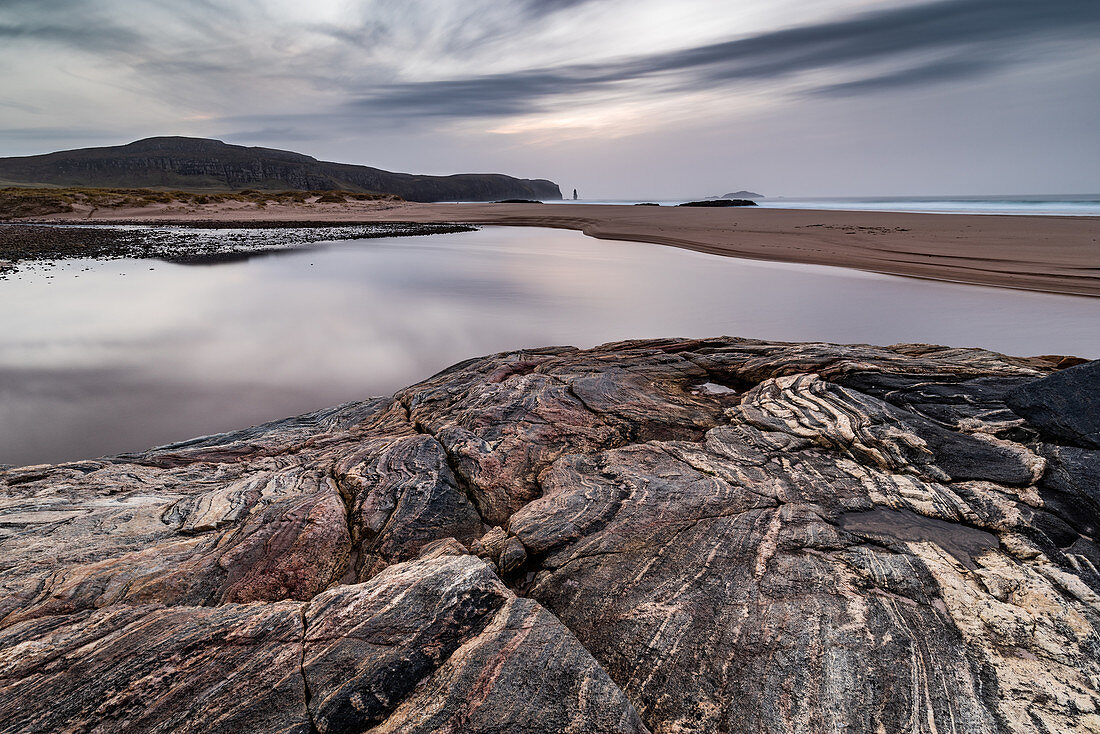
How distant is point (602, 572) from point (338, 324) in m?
13.0

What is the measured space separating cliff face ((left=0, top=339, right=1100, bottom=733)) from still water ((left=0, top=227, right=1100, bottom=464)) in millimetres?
3608

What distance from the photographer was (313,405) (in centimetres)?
919

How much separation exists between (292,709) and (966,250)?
27.8 meters

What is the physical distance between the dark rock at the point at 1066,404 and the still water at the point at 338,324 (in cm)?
676

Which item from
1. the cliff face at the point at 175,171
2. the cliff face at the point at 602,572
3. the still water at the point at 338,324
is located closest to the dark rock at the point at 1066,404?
the cliff face at the point at 602,572

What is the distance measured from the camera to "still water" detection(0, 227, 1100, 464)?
8.92 meters

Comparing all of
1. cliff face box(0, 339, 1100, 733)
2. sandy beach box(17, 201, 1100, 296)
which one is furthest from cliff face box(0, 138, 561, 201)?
cliff face box(0, 339, 1100, 733)

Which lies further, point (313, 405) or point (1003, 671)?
point (313, 405)

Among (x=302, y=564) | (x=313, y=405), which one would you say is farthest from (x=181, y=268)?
(x=302, y=564)

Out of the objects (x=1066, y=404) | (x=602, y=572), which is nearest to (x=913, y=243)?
(x=1066, y=404)

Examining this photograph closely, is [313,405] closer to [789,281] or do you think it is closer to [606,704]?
[606,704]

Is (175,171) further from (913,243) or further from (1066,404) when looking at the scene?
(1066,404)

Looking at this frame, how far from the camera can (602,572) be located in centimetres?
361

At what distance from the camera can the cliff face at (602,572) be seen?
2623 mm
